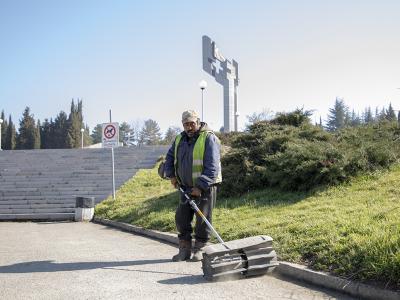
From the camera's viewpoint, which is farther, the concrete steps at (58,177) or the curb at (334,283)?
the concrete steps at (58,177)

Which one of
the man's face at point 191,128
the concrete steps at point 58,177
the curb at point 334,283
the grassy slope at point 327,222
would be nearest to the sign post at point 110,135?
the concrete steps at point 58,177

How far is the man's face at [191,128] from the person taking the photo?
640cm

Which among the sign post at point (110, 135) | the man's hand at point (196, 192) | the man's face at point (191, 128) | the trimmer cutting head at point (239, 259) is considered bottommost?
the trimmer cutting head at point (239, 259)

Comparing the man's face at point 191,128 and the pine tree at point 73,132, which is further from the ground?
the pine tree at point 73,132

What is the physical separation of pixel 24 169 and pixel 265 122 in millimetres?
13345

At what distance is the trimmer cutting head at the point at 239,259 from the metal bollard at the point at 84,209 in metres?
9.06

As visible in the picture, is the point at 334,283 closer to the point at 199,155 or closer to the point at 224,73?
the point at 199,155

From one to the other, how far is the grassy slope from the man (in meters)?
1.02

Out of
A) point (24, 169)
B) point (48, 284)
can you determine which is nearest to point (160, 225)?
point (48, 284)

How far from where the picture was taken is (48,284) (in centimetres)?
539

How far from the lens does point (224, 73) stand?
4812 cm

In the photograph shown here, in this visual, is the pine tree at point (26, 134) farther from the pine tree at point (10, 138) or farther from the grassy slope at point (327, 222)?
the grassy slope at point (327, 222)

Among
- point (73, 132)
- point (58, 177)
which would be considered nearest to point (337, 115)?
point (73, 132)

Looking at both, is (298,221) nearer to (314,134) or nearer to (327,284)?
(327,284)
